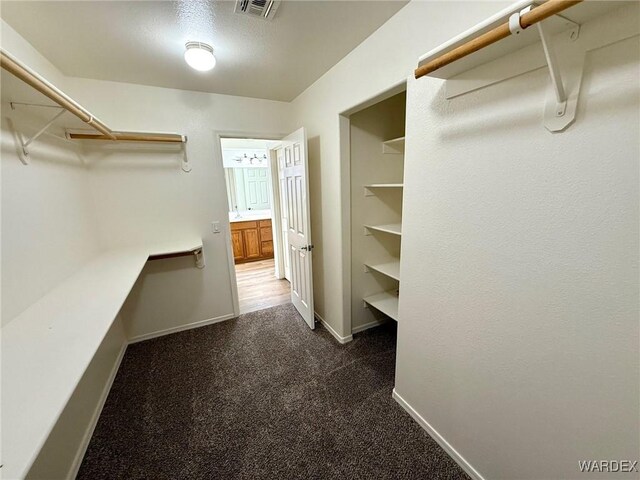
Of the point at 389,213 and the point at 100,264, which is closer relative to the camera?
the point at 100,264

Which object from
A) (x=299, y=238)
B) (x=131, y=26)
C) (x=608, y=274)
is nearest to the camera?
(x=608, y=274)

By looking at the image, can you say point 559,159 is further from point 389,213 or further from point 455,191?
point 389,213

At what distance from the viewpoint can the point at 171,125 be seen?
7.43 ft

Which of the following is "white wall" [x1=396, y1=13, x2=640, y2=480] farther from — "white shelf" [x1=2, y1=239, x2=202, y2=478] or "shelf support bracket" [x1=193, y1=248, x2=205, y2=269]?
"shelf support bracket" [x1=193, y1=248, x2=205, y2=269]

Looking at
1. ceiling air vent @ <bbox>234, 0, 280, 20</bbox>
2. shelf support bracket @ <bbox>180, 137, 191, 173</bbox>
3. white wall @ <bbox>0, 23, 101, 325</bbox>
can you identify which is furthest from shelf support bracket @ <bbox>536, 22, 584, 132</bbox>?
shelf support bracket @ <bbox>180, 137, 191, 173</bbox>

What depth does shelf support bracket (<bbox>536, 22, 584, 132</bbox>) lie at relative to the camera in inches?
29.1

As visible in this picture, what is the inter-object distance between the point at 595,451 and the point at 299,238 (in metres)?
2.23

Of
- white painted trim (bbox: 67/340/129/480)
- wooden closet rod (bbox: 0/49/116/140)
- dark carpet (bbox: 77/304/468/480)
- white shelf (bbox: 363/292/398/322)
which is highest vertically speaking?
wooden closet rod (bbox: 0/49/116/140)

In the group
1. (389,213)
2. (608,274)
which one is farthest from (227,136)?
(608,274)

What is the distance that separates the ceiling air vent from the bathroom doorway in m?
1.95

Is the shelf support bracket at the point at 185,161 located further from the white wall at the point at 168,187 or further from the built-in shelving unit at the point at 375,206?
the built-in shelving unit at the point at 375,206

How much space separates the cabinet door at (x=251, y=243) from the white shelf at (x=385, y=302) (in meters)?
3.03

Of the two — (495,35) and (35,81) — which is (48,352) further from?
(495,35)

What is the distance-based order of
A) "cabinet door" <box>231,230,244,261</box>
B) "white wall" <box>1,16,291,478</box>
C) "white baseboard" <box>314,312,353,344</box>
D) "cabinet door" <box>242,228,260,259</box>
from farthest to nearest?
"cabinet door" <box>242,228,260,259</box> < "cabinet door" <box>231,230,244,261</box> < "white baseboard" <box>314,312,353,344</box> < "white wall" <box>1,16,291,478</box>
